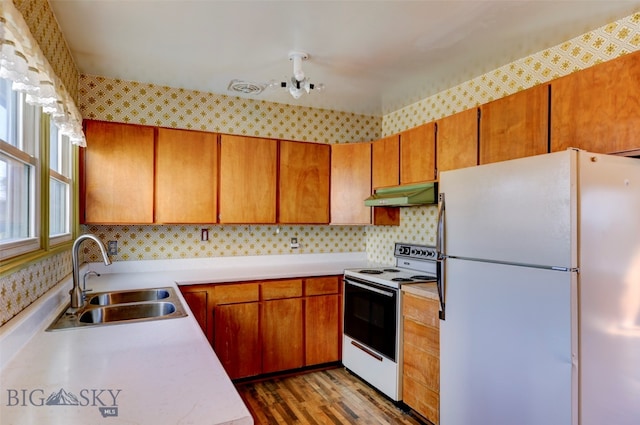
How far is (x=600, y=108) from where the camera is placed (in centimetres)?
182

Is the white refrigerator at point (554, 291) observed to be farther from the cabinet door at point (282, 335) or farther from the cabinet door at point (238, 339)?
the cabinet door at point (238, 339)

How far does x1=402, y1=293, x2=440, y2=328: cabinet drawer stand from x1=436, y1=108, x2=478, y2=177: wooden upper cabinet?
0.94m

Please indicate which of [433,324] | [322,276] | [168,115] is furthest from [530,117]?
[168,115]

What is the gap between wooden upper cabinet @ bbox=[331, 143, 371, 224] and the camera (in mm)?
3607

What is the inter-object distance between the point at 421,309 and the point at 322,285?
1065mm

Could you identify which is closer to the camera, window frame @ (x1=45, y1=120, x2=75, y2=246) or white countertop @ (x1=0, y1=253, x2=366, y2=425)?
white countertop @ (x1=0, y1=253, x2=366, y2=425)

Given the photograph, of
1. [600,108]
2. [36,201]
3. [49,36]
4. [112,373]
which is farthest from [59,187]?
[600,108]

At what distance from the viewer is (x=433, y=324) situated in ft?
7.92

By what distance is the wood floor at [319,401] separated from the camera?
2555mm

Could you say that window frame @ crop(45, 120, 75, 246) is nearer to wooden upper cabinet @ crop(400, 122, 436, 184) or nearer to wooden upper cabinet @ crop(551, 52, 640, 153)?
wooden upper cabinet @ crop(400, 122, 436, 184)

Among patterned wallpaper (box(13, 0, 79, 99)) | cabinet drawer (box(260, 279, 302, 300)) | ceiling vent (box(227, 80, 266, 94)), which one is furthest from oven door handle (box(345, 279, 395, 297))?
patterned wallpaper (box(13, 0, 79, 99))

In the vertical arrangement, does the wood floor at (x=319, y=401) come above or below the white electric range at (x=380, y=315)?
below

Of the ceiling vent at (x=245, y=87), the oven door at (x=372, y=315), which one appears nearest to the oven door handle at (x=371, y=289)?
the oven door at (x=372, y=315)

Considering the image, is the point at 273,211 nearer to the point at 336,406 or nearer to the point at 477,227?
the point at 336,406
